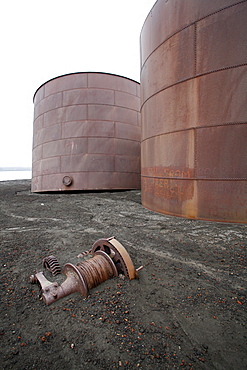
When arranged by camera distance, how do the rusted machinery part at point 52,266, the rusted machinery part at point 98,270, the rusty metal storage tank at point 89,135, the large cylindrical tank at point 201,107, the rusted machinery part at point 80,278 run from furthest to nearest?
1. the rusty metal storage tank at point 89,135
2. the large cylindrical tank at point 201,107
3. the rusted machinery part at point 52,266
4. the rusted machinery part at point 98,270
5. the rusted machinery part at point 80,278

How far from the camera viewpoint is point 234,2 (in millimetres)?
4316

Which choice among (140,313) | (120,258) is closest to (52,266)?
(120,258)

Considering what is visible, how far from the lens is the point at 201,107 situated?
4730mm

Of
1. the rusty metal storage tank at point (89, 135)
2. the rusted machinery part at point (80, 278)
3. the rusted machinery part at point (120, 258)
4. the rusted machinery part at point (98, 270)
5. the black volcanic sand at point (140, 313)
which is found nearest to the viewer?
the black volcanic sand at point (140, 313)

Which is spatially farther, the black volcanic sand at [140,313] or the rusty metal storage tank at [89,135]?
the rusty metal storage tank at [89,135]

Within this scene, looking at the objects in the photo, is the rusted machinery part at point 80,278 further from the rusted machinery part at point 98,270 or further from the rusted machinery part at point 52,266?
the rusted machinery part at point 52,266

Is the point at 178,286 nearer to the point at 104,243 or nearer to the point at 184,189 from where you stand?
the point at 104,243

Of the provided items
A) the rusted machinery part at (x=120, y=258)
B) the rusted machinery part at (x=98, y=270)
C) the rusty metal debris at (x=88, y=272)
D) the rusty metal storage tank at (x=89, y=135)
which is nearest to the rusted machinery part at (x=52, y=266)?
the rusty metal debris at (x=88, y=272)

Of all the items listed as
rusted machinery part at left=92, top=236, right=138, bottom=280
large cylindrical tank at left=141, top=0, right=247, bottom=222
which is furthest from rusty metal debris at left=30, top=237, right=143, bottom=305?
large cylindrical tank at left=141, top=0, right=247, bottom=222

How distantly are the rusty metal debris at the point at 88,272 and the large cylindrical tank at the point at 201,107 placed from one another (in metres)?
3.11

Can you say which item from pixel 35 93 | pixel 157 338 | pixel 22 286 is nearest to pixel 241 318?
pixel 157 338

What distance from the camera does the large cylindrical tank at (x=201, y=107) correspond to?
4.38 metres

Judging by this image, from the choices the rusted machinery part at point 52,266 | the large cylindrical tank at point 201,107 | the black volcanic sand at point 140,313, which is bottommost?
the black volcanic sand at point 140,313

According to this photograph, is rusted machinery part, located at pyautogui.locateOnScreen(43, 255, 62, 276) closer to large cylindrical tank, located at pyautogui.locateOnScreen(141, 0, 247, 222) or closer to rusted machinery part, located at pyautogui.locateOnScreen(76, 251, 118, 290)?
rusted machinery part, located at pyautogui.locateOnScreen(76, 251, 118, 290)
